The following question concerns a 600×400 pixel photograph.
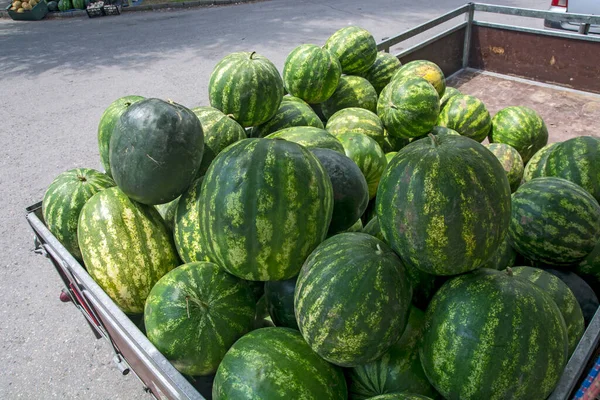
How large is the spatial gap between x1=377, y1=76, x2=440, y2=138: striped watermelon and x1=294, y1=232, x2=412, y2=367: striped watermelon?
67.0 inches

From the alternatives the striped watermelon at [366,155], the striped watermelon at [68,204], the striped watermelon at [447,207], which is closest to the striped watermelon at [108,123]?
the striped watermelon at [68,204]

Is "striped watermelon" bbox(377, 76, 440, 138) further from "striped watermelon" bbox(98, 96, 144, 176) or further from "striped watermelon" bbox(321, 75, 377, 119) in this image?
"striped watermelon" bbox(98, 96, 144, 176)

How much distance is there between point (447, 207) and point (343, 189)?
1.95 ft

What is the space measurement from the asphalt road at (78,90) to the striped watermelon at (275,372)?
1845 millimetres

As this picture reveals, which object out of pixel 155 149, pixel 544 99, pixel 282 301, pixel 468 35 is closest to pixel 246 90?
pixel 155 149

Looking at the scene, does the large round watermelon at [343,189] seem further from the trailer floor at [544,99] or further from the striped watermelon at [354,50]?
the trailer floor at [544,99]

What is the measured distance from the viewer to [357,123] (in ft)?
9.86

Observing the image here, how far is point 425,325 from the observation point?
1.55 m

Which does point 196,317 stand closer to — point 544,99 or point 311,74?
point 311,74

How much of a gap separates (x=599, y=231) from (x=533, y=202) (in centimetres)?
27

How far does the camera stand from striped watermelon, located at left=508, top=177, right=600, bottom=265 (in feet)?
6.26

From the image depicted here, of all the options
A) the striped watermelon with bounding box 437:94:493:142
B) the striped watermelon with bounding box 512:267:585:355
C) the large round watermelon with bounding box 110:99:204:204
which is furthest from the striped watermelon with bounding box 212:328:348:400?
the striped watermelon with bounding box 437:94:493:142

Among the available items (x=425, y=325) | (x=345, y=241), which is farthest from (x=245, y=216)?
(x=425, y=325)

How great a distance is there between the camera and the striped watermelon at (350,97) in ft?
11.1
